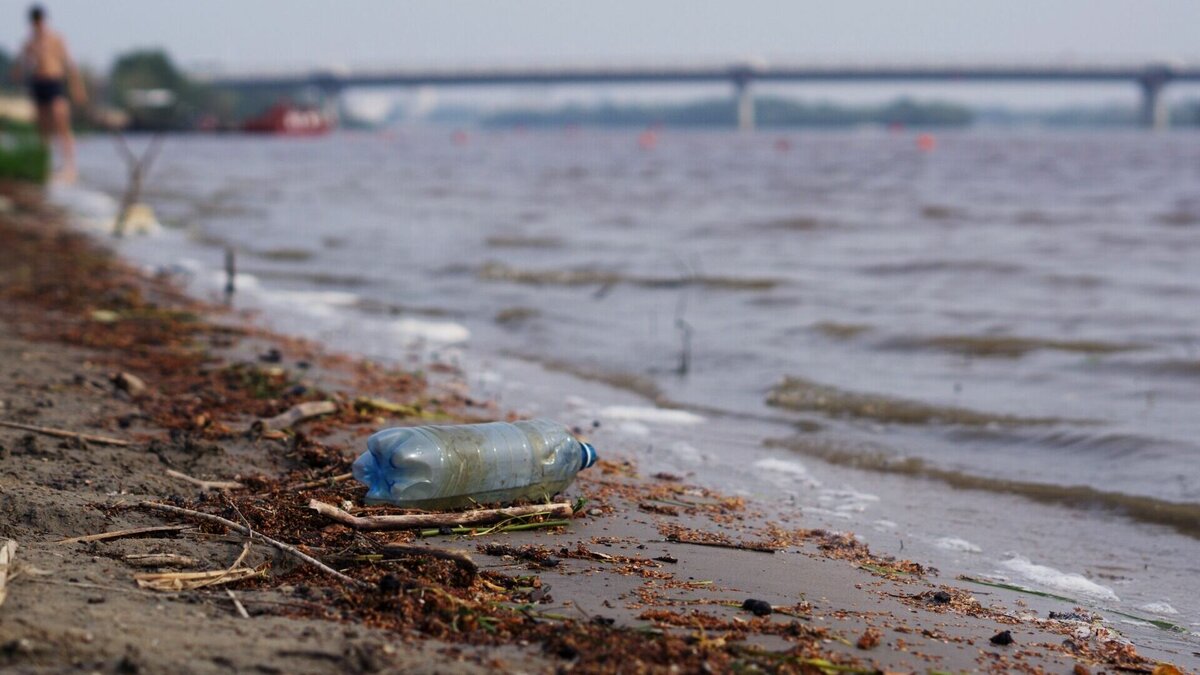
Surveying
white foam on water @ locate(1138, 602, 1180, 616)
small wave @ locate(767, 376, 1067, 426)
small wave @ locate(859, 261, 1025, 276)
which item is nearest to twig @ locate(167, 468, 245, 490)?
white foam on water @ locate(1138, 602, 1180, 616)

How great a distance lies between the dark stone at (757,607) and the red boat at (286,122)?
8694cm

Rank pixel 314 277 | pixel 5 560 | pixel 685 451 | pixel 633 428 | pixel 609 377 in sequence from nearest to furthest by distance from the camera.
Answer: pixel 5 560
pixel 685 451
pixel 633 428
pixel 609 377
pixel 314 277

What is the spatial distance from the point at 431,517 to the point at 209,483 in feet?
2.61

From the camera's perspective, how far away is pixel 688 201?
22.1 metres

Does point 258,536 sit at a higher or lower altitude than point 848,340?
higher

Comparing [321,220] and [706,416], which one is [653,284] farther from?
[321,220]

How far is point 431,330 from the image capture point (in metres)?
8.45

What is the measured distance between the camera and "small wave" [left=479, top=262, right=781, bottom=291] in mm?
11047

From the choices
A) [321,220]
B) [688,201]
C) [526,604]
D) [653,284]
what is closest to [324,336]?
[653,284]

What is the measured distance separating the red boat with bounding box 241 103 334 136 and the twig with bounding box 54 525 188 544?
283 feet

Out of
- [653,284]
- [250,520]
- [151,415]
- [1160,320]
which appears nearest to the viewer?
[250,520]

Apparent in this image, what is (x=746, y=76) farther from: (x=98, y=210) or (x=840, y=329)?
(x=840, y=329)

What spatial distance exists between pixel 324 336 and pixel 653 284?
4.19 m

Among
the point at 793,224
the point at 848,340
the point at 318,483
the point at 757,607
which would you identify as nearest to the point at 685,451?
the point at 318,483
